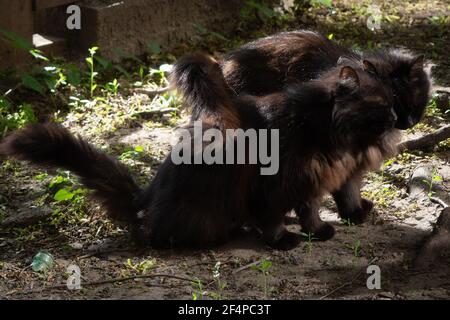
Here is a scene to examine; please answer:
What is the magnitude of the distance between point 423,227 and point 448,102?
5.86 ft

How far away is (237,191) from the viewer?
520 centimetres

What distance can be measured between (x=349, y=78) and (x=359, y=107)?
0.59 ft

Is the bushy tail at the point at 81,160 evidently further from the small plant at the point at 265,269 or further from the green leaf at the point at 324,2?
the green leaf at the point at 324,2

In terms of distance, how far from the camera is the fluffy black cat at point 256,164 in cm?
513

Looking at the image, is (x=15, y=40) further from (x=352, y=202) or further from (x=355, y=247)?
(x=355, y=247)

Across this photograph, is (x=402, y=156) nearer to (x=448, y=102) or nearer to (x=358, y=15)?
(x=448, y=102)

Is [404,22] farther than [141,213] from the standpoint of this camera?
Yes

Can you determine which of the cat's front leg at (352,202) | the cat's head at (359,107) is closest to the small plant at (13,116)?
the cat's front leg at (352,202)

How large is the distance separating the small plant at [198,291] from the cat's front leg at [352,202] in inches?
50.8

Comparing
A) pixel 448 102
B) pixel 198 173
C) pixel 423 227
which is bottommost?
pixel 423 227

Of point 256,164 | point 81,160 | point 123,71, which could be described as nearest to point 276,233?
point 256,164

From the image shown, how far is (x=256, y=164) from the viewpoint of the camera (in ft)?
17.2

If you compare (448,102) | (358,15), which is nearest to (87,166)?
(448,102)

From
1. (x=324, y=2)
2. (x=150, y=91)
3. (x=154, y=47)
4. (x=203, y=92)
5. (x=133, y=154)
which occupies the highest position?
(x=324, y=2)
